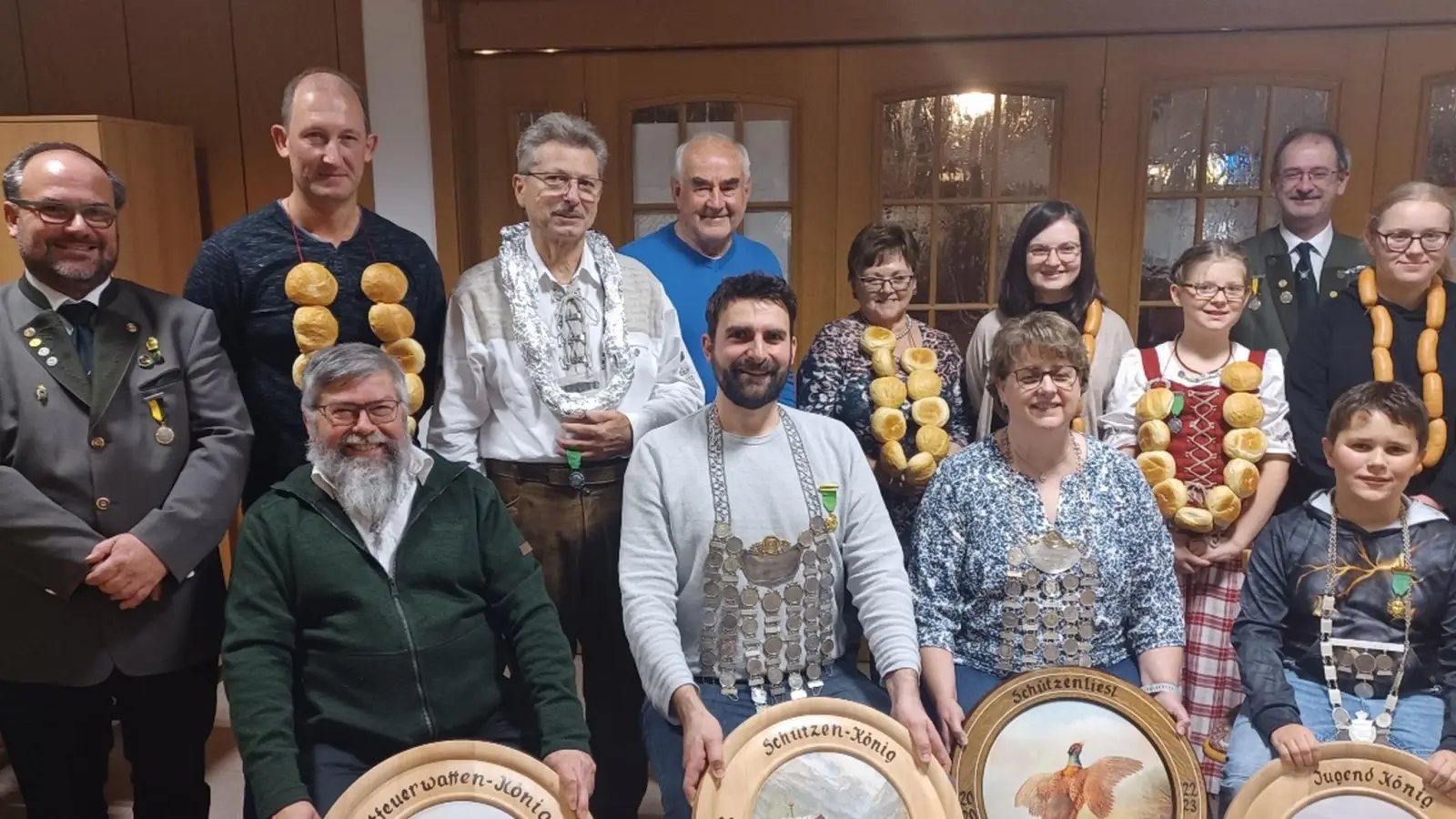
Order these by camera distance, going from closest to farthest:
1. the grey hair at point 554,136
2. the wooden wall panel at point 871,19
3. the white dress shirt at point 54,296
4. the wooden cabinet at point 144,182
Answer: the white dress shirt at point 54,296 < the grey hair at point 554,136 < the wooden cabinet at point 144,182 < the wooden wall panel at point 871,19

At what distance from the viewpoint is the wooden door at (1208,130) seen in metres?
3.34

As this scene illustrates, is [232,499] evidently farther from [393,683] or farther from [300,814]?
[300,814]

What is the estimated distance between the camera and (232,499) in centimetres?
196

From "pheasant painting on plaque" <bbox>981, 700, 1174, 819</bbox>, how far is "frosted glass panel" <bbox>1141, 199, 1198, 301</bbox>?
2209 millimetres

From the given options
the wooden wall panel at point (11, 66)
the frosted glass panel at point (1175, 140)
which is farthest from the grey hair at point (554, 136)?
the wooden wall panel at point (11, 66)

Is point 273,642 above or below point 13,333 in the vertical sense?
below

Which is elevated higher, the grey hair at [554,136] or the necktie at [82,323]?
the grey hair at [554,136]

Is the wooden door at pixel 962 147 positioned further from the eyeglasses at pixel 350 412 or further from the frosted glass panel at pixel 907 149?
the eyeglasses at pixel 350 412

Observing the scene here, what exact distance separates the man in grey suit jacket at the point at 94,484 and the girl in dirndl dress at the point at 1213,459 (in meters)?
2.09

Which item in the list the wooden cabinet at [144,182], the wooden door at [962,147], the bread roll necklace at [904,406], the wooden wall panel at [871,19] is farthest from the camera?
the wooden door at [962,147]

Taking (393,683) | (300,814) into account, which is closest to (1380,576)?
(393,683)

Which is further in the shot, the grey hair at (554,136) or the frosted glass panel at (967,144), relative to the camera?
the frosted glass panel at (967,144)

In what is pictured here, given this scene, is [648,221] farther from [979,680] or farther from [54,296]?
[979,680]

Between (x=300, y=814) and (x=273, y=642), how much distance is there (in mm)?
309
